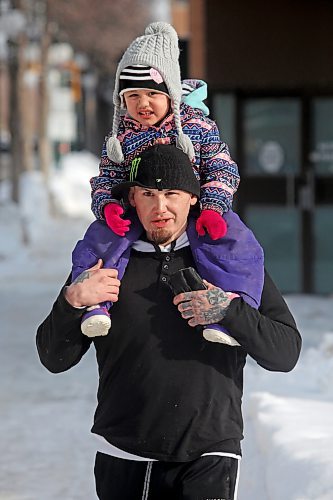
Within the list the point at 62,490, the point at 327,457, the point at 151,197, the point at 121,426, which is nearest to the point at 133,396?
the point at 121,426

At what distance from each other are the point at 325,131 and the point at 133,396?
9222mm

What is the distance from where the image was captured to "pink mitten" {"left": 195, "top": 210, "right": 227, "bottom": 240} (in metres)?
3.04

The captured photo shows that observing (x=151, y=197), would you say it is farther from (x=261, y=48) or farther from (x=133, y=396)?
(x=261, y=48)

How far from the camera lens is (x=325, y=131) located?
1195 cm

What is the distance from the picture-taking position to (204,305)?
9.63ft

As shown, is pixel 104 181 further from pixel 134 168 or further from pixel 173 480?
pixel 173 480

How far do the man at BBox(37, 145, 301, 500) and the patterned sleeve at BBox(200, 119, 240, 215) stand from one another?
0.24ft

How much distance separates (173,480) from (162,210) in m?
0.76

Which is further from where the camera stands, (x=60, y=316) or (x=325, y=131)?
(x=325, y=131)

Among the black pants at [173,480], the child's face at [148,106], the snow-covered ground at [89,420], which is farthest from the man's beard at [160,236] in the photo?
the snow-covered ground at [89,420]

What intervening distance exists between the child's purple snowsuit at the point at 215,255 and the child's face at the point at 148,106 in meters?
0.30

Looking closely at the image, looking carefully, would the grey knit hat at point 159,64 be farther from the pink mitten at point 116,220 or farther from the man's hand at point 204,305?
the man's hand at point 204,305

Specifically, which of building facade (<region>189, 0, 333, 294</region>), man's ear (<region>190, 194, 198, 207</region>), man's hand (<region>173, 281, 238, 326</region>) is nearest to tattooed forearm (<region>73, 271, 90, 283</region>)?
man's hand (<region>173, 281, 238, 326</region>)

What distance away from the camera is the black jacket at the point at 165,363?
3.04 m
